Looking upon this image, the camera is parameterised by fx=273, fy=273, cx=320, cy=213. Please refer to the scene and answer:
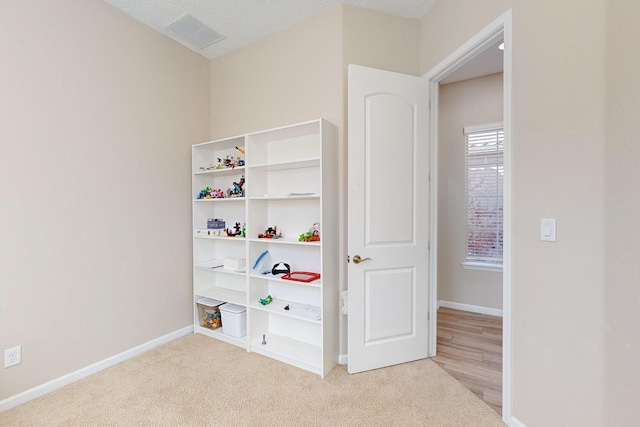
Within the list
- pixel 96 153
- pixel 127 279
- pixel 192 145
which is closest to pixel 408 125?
pixel 192 145

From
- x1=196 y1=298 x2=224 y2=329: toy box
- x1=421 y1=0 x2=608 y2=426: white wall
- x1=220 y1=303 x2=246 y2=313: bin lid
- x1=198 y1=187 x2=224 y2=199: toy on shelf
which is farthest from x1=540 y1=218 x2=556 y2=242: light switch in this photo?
x1=196 y1=298 x2=224 y2=329: toy box

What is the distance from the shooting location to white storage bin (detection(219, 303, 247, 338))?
253cm

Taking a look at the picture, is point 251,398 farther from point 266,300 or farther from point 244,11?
point 244,11

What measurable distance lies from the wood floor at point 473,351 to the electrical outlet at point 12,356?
2.96 metres

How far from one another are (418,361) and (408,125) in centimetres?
192

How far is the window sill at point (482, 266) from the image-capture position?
314 centimetres

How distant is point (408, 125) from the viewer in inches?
85.1

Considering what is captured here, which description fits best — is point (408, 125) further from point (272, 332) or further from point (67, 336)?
point (67, 336)

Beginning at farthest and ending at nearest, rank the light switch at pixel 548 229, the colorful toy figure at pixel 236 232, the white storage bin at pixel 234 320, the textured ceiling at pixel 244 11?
the colorful toy figure at pixel 236 232 → the white storage bin at pixel 234 320 → the textured ceiling at pixel 244 11 → the light switch at pixel 548 229

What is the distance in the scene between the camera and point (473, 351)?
2428 mm

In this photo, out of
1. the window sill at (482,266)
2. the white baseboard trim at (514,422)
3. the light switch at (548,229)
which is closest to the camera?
the light switch at (548,229)

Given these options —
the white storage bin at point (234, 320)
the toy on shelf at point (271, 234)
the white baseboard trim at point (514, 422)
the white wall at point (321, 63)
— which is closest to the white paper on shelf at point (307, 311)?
the white wall at point (321, 63)

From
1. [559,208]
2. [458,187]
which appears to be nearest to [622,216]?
[559,208]

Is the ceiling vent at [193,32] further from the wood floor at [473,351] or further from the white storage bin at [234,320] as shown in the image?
the wood floor at [473,351]
